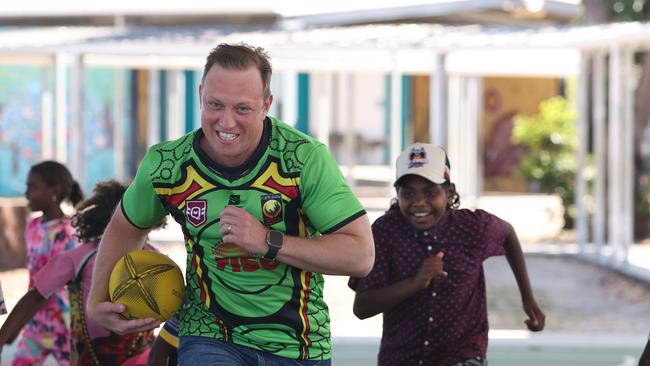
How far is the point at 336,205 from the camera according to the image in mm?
3775

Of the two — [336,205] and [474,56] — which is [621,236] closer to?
[474,56]

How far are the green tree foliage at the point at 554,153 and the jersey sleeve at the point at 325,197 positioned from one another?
46.0 feet

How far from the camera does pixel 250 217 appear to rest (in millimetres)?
3629

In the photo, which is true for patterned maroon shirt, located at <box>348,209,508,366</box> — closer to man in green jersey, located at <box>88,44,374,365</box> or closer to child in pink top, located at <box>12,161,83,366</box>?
man in green jersey, located at <box>88,44,374,365</box>

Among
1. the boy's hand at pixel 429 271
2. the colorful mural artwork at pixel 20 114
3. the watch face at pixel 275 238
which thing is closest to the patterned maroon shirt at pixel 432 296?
the boy's hand at pixel 429 271

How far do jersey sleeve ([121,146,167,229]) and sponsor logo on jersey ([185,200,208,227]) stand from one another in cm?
16

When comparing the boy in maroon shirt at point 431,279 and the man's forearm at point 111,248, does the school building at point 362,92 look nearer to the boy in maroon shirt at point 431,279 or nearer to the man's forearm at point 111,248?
the boy in maroon shirt at point 431,279

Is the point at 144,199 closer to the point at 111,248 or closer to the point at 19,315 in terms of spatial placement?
the point at 111,248

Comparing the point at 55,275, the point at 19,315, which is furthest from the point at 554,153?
the point at 19,315

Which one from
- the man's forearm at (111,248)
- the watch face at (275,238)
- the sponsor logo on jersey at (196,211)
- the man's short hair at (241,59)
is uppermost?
the man's short hair at (241,59)

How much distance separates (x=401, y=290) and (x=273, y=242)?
1280 millimetres

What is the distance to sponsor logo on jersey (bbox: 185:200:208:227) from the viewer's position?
12.6ft

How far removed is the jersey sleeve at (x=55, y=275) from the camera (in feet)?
16.3

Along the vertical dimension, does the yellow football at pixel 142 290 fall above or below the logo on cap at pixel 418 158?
below
